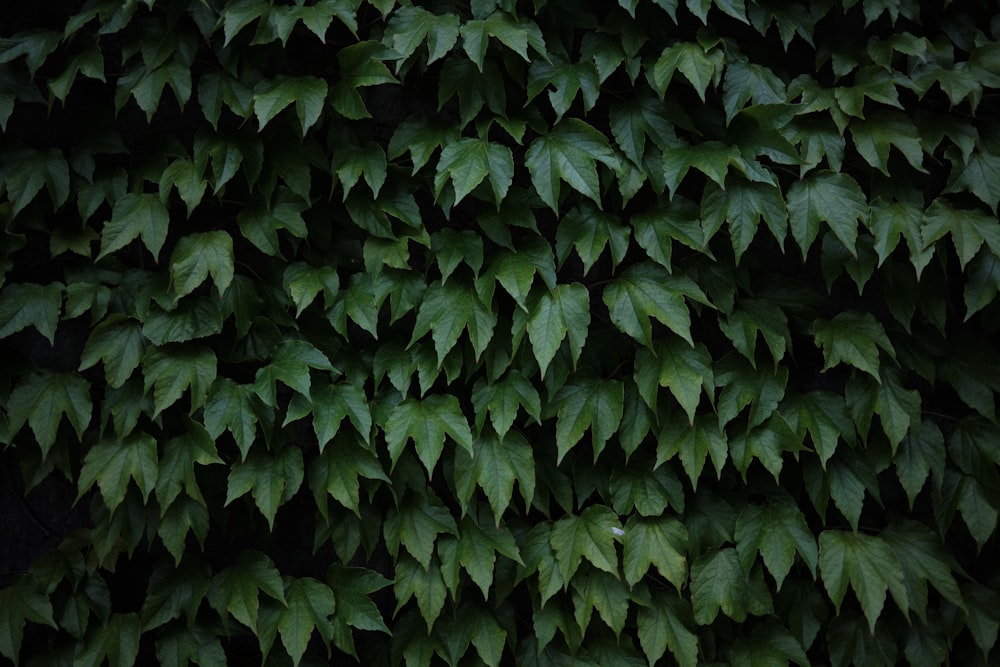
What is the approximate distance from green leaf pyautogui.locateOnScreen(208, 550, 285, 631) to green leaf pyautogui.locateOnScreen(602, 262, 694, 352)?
1.01m

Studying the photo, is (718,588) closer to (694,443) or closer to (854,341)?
(694,443)

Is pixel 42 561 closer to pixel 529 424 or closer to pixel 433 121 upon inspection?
pixel 529 424

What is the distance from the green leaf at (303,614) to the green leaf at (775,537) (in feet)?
3.30

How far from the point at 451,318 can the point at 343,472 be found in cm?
44

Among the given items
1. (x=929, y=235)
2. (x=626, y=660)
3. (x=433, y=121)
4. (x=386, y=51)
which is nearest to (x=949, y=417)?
(x=929, y=235)

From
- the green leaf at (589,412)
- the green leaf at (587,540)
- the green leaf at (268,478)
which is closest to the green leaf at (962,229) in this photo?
the green leaf at (589,412)

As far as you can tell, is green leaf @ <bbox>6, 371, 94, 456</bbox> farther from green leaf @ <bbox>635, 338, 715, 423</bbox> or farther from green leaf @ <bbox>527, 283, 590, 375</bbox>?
green leaf @ <bbox>635, 338, 715, 423</bbox>

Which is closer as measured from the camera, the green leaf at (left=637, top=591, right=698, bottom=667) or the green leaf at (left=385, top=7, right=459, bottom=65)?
the green leaf at (left=385, top=7, right=459, bottom=65)

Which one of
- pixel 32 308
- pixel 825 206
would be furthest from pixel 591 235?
pixel 32 308

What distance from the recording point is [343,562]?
2123 millimetres

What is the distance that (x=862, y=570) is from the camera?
6.89 feet

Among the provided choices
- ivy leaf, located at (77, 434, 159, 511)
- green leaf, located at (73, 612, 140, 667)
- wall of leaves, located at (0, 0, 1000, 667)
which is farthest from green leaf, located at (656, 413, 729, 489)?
green leaf, located at (73, 612, 140, 667)

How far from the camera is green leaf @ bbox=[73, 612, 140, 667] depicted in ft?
6.85

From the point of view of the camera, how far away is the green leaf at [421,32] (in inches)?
78.2
